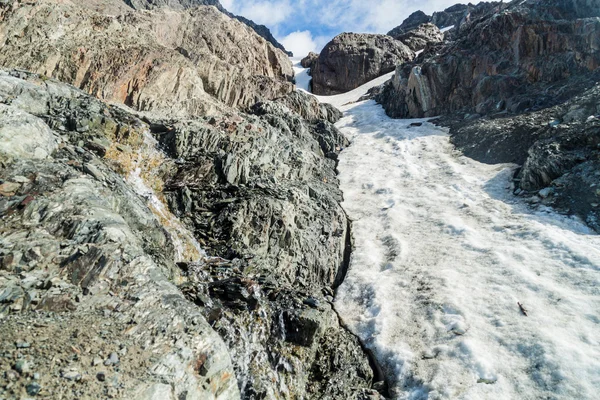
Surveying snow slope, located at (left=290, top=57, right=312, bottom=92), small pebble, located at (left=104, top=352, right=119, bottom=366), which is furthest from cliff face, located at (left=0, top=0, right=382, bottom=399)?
snow slope, located at (left=290, top=57, right=312, bottom=92)

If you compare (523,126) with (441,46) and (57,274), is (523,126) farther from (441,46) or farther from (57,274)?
(57,274)

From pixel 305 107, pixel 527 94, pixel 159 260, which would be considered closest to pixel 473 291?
pixel 159 260

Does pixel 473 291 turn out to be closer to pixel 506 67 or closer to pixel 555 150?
pixel 555 150

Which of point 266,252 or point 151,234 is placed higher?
point 151,234

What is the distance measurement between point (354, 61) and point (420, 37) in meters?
22.7

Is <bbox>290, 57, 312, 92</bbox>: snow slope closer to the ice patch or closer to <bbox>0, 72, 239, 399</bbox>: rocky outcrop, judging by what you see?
the ice patch

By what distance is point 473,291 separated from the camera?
48.0ft

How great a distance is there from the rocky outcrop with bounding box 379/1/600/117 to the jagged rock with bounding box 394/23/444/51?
32.6 meters

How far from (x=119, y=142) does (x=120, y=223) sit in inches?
307

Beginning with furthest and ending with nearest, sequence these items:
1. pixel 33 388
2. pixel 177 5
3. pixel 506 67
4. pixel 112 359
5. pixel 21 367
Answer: pixel 177 5
pixel 506 67
pixel 112 359
pixel 21 367
pixel 33 388

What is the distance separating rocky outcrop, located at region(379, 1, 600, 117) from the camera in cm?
3144

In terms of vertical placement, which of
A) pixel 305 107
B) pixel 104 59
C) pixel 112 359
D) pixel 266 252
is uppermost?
pixel 104 59

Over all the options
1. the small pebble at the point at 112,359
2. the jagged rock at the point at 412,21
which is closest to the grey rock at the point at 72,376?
the small pebble at the point at 112,359

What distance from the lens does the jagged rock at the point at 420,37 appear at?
76.4 meters
